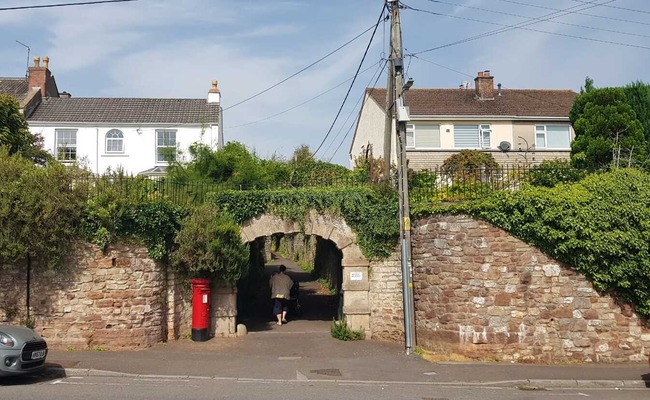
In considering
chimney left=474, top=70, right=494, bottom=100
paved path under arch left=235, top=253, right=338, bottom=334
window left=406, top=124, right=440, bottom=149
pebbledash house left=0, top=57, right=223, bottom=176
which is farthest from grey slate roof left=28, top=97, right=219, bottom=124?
chimney left=474, top=70, right=494, bottom=100

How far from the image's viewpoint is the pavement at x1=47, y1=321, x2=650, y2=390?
10516 millimetres

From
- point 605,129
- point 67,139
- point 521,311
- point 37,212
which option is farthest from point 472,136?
point 37,212

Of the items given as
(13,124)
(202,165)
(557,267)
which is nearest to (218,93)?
(13,124)

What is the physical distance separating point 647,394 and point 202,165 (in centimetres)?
1232

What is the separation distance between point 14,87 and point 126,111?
7.65 meters

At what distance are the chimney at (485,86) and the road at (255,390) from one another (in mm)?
23078

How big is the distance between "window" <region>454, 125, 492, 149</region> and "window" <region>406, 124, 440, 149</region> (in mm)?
1079

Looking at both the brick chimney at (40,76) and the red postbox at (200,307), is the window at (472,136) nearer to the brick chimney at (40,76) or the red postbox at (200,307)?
the red postbox at (200,307)

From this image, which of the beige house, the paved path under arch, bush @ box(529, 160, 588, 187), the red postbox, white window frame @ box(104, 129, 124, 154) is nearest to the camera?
the red postbox

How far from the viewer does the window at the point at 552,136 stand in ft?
95.9

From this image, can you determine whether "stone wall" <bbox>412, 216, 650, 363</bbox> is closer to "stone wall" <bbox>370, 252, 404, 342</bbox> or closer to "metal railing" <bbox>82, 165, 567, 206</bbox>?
"metal railing" <bbox>82, 165, 567, 206</bbox>

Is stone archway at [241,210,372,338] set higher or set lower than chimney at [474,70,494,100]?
lower

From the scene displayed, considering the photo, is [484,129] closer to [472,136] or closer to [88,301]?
[472,136]

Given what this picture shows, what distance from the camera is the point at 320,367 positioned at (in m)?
11.4
